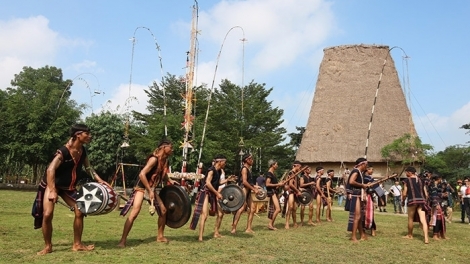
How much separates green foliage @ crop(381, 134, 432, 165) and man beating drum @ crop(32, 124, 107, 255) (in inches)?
1501

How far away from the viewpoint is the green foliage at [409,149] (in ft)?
138

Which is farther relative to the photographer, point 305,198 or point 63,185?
point 305,198

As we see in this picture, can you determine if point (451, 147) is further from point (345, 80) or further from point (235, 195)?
point (235, 195)

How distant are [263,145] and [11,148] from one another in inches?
881

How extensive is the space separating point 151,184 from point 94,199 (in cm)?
140

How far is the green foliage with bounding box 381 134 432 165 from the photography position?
4203 centimetres

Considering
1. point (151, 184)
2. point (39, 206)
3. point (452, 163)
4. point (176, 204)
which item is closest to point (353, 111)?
point (452, 163)

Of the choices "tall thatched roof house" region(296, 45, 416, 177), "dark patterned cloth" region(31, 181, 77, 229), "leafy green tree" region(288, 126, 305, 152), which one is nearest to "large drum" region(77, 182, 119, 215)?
"dark patterned cloth" region(31, 181, 77, 229)

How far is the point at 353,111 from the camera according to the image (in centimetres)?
5016

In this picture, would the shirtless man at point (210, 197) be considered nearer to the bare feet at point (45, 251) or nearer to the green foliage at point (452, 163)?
the bare feet at point (45, 251)

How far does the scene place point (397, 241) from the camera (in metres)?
12.2

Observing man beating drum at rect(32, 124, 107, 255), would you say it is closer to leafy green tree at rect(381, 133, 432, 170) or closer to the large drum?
the large drum

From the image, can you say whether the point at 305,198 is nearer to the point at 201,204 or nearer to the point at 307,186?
the point at 307,186

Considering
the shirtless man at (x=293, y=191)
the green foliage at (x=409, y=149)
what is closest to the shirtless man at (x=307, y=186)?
the shirtless man at (x=293, y=191)
